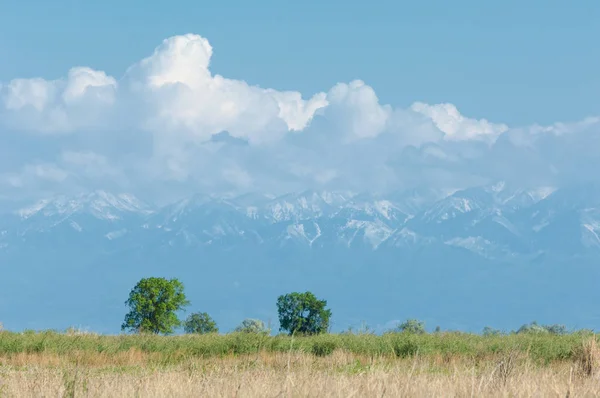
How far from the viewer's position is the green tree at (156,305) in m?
47.8

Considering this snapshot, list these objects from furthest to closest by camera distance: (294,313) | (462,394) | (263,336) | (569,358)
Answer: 1. (294,313)
2. (263,336)
3. (569,358)
4. (462,394)

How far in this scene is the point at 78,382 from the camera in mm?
11836

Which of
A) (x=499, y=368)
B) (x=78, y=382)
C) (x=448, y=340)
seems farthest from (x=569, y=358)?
(x=78, y=382)

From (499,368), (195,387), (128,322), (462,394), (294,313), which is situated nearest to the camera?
(462,394)

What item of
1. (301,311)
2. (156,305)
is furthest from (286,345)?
(301,311)

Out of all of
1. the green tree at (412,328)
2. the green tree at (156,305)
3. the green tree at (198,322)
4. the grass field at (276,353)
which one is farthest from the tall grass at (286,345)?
the green tree at (198,322)

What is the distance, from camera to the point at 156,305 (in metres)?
48.4

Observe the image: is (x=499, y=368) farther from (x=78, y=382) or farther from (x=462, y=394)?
(x=78, y=382)

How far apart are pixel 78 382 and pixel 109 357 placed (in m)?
13.2

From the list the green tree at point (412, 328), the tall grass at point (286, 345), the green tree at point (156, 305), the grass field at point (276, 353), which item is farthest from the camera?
the green tree at point (156, 305)

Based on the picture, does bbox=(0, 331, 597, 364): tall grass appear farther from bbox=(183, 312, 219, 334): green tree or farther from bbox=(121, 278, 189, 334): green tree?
bbox=(183, 312, 219, 334): green tree

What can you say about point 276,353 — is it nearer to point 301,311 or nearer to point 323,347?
point 323,347

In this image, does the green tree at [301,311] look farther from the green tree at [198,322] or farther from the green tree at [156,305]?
the green tree at [198,322]

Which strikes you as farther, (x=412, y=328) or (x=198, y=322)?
(x=198, y=322)
